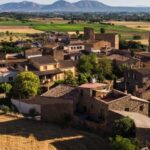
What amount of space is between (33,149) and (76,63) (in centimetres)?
2768

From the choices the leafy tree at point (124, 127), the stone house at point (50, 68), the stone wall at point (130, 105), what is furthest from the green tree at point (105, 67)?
the leafy tree at point (124, 127)

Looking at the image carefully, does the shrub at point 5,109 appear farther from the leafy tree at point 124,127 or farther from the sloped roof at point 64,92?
the leafy tree at point 124,127

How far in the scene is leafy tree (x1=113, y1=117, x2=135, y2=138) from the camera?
2750 cm

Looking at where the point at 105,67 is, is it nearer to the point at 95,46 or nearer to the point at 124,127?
the point at 95,46

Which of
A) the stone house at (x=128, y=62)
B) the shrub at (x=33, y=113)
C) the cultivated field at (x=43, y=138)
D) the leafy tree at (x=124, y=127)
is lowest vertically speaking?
the cultivated field at (x=43, y=138)

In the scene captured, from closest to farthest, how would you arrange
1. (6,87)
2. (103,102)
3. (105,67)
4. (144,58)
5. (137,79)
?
1. (103,102)
2. (6,87)
3. (137,79)
4. (105,67)
5. (144,58)

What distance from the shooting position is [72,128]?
32312mm

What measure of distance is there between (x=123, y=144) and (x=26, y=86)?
52.6 ft

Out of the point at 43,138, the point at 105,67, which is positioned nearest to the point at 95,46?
the point at 105,67

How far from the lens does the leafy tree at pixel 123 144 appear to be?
2548 centimetres

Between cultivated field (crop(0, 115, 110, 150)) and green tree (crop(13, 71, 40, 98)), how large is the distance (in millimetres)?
6318

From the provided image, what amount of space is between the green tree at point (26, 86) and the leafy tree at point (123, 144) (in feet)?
47.8

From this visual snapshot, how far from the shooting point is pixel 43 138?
30016mm

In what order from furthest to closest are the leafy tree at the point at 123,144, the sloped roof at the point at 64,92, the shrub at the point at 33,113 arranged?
the sloped roof at the point at 64,92 < the shrub at the point at 33,113 < the leafy tree at the point at 123,144
